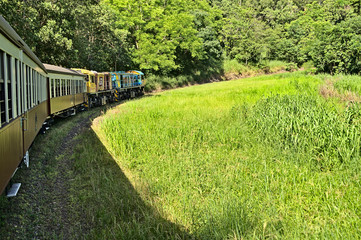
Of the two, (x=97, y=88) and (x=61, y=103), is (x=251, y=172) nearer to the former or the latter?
(x=61, y=103)

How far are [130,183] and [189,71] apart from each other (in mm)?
42378

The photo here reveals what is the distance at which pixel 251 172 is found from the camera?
6.47m

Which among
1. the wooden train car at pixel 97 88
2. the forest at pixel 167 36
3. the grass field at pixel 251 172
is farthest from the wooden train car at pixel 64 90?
the forest at pixel 167 36

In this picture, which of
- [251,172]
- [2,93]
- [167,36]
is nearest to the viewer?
[2,93]

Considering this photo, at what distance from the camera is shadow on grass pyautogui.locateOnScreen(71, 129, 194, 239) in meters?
4.70

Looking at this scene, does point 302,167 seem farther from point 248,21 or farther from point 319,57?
point 248,21

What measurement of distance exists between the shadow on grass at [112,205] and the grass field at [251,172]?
16 centimetres

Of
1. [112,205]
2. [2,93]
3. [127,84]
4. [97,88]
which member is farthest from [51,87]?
[127,84]

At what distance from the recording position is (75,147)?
33.0 feet

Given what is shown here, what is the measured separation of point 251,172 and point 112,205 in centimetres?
281

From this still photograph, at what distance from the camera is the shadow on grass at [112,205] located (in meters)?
4.70

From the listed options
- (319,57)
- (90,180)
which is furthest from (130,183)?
(319,57)

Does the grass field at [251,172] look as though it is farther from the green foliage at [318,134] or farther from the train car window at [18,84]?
the train car window at [18,84]

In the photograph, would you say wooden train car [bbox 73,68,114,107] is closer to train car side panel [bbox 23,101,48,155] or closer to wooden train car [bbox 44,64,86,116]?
wooden train car [bbox 44,64,86,116]
